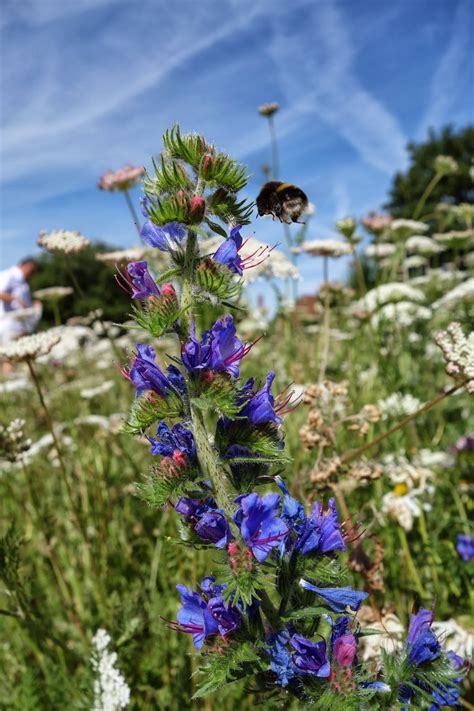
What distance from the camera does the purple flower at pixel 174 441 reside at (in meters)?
1.42

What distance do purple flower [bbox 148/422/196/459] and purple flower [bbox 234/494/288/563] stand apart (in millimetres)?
188

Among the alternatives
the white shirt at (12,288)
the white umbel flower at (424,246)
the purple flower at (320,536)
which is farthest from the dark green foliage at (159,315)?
the white umbel flower at (424,246)

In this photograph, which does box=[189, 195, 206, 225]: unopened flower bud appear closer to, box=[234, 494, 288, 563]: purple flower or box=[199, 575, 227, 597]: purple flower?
box=[234, 494, 288, 563]: purple flower

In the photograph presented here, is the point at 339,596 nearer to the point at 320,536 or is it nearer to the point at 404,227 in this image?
the point at 320,536

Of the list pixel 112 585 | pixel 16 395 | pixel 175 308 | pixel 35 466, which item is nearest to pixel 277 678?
pixel 175 308

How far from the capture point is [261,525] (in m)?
1.32

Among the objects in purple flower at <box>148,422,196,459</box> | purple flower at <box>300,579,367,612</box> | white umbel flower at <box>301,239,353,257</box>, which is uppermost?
white umbel flower at <box>301,239,353,257</box>

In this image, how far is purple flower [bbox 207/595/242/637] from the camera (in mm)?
1338

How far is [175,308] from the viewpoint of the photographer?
55.3 inches

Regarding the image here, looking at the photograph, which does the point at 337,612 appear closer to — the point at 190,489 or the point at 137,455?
the point at 190,489

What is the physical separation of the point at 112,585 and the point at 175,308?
2.62m

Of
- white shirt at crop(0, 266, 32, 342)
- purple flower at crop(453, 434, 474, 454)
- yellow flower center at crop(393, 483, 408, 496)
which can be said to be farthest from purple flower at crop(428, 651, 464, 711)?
white shirt at crop(0, 266, 32, 342)

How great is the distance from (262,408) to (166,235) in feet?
1.54

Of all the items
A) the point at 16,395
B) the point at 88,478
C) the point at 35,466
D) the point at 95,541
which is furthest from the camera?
the point at 16,395
